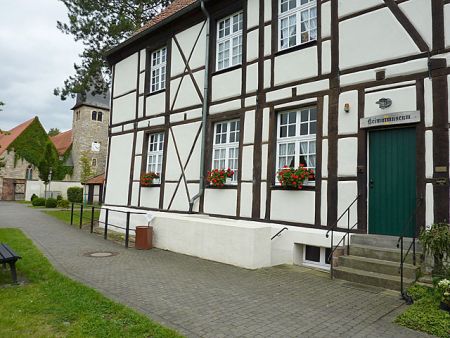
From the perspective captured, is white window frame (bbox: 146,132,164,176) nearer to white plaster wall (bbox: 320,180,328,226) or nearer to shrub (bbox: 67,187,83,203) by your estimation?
white plaster wall (bbox: 320,180,328,226)

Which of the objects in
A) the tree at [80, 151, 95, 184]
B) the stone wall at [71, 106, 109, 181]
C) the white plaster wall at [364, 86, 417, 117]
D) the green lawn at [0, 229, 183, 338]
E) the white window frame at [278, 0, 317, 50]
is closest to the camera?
the green lawn at [0, 229, 183, 338]

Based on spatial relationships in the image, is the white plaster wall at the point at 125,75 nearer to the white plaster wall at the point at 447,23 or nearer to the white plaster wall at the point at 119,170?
the white plaster wall at the point at 119,170

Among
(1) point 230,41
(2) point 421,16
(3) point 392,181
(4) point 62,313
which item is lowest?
(4) point 62,313

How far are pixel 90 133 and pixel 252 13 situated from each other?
36.4 meters

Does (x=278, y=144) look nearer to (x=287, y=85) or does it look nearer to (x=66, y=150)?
(x=287, y=85)

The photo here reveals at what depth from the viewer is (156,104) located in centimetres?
1235

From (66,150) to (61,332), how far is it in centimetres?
4274

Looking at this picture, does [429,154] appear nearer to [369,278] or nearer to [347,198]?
[347,198]

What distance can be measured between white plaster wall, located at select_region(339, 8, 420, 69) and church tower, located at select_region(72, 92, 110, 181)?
1487 inches

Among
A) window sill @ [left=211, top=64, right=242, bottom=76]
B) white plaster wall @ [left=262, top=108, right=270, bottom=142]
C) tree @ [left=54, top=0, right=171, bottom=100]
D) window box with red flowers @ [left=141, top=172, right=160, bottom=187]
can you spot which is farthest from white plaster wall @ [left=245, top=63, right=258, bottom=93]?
tree @ [left=54, top=0, right=171, bottom=100]

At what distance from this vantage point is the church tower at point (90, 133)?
41750 mm

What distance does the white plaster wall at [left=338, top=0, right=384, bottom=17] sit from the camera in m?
7.21

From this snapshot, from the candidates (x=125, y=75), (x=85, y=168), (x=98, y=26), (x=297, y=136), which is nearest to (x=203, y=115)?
(x=297, y=136)

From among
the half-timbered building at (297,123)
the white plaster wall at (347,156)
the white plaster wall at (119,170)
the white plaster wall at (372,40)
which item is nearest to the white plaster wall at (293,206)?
the half-timbered building at (297,123)
